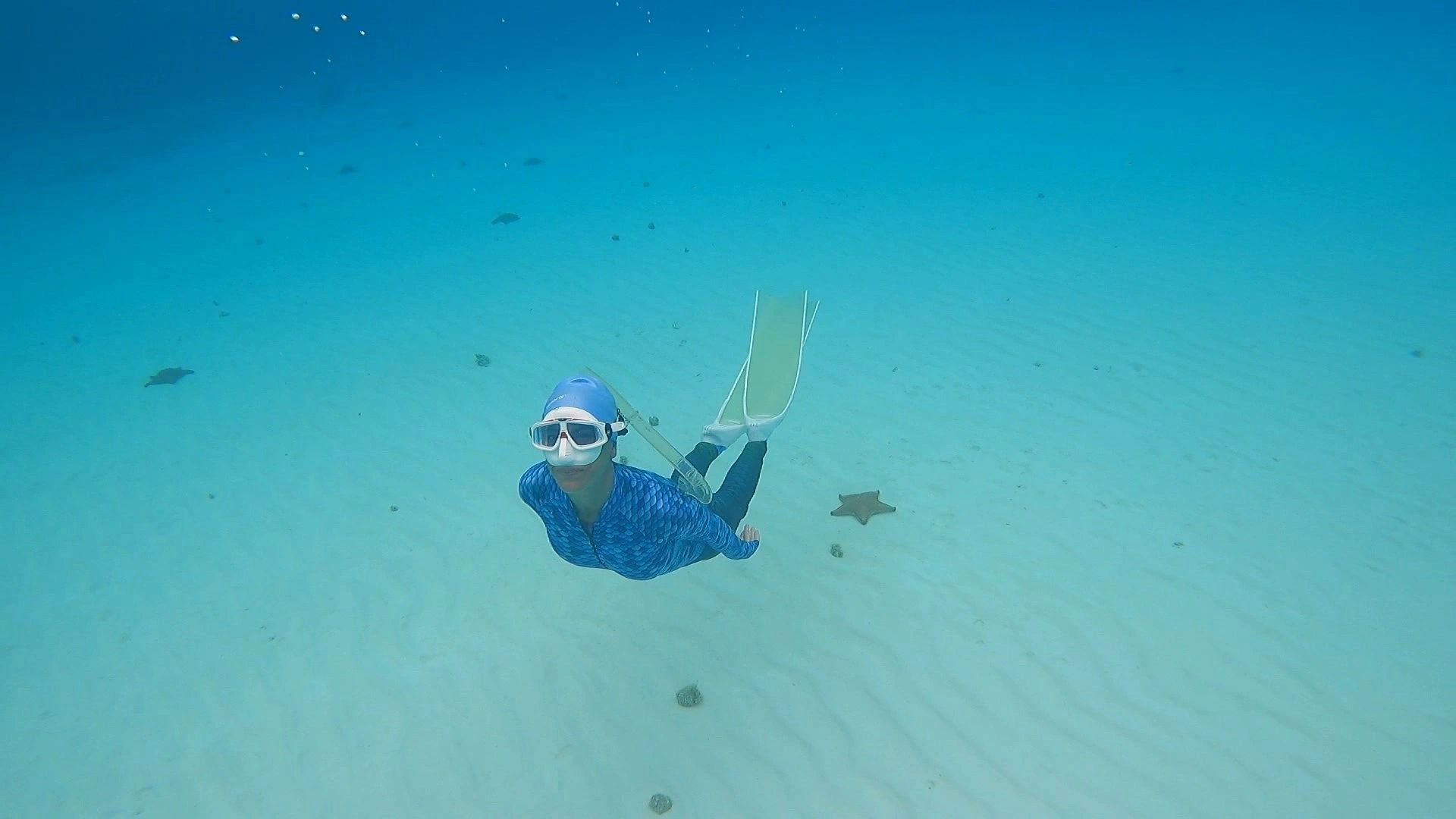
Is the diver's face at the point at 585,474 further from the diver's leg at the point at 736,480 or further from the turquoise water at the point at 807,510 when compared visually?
the turquoise water at the point at 807,510

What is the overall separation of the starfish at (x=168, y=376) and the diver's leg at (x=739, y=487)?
10.5 meters

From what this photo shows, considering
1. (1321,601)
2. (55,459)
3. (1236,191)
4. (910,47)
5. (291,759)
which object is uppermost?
(910,47)

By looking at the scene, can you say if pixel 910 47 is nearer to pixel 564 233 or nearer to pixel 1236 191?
pixel 1236 191

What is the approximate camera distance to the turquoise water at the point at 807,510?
4160 mm

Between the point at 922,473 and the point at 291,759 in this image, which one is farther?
the point at 922,473

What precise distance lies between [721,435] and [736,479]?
0.48 metres

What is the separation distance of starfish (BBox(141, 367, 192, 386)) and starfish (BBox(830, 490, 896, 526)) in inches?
427

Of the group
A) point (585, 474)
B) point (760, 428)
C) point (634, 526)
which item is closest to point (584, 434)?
point (585, 474)

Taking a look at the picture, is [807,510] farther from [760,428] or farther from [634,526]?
[634,526]

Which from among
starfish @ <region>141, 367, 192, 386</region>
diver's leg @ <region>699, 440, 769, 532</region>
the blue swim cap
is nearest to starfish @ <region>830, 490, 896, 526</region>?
diver's leg @ <region>699, 440, 769, 532</region>

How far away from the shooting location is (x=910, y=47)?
1462 inches

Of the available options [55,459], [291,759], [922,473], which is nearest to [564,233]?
[55,459]

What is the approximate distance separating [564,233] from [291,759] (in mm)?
12240

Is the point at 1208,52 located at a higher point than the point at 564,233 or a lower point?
higher
